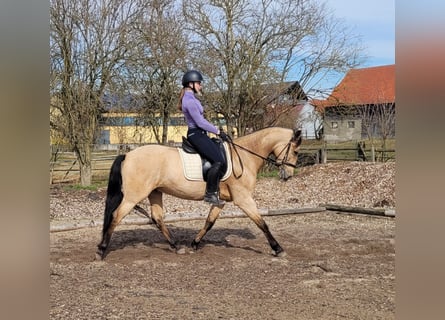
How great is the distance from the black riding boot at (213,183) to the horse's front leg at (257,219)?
1.10 ft

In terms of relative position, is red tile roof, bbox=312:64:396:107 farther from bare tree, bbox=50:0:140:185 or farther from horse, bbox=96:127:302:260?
horse, bbox=96:127:302:260

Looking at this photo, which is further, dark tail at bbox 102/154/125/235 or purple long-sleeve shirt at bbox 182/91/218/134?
dark tail at bbox 102/154/125/235

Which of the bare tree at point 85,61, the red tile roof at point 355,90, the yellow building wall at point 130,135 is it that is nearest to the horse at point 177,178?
the bare tree at point 85,61

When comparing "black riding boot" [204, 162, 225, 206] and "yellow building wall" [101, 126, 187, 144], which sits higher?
"yellow building wall" [101, 126, 187, 144]

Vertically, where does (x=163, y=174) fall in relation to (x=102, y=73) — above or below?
below

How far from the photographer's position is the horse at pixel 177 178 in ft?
18.0

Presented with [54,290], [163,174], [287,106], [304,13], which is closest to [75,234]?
[163,174]

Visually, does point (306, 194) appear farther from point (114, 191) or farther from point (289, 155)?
point (114, 191)

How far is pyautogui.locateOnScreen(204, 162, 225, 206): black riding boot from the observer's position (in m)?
5.51

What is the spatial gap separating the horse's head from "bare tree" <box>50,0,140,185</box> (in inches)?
266

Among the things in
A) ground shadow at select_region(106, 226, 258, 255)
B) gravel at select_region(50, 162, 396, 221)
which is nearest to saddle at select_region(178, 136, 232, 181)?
ground shadow at select_region(106, 226, 258, 255)

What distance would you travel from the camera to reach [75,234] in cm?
714
